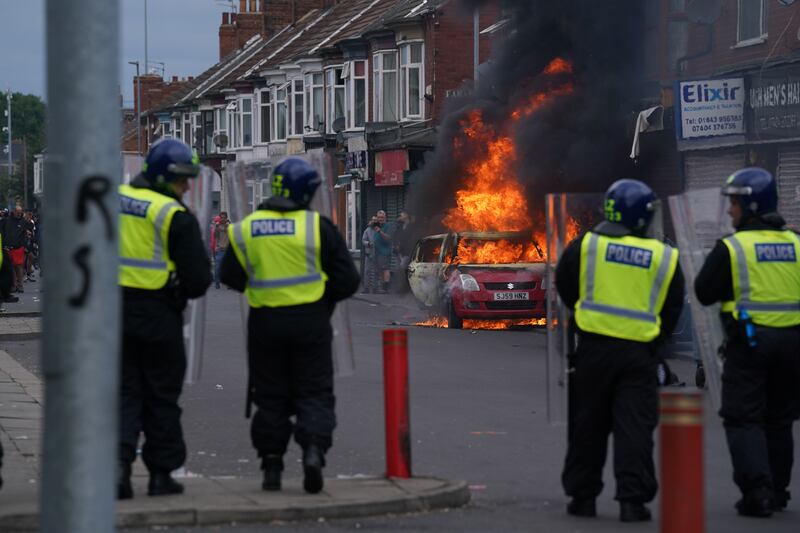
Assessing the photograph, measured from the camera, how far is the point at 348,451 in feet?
33.1

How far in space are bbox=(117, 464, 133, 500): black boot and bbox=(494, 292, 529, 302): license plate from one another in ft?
47.5

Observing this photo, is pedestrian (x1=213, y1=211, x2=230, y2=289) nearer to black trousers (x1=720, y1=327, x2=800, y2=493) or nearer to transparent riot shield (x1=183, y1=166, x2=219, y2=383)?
transparent riot shield (x1=183, y1=166, x2=219, y2=383)

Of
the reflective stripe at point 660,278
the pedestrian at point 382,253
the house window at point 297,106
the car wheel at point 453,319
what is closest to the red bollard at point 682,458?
the reflective stripe at point 660,278

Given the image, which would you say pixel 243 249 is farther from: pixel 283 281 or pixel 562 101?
pixel 562 101

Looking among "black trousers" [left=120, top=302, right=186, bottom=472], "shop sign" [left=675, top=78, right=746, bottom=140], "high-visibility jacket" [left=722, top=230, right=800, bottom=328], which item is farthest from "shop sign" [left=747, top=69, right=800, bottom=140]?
"black trousers" [left=120, top=302, right=186, bottom=472]

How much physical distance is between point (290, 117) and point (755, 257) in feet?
163

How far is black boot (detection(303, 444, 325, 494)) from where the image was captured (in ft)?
24.7

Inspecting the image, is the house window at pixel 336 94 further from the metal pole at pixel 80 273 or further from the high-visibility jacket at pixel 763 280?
the metal pole at pixel 80 273

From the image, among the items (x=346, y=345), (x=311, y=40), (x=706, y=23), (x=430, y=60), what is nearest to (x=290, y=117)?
(x=311, y=40)

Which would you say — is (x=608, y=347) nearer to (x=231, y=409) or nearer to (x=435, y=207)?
(x=231, y=409)

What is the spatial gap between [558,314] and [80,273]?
4.43 meters

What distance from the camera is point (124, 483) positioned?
7.37 metres

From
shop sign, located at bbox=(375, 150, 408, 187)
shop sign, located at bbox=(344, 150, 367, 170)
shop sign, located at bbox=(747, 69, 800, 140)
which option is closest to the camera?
shop sign, located at bbox=(747, 69, 800, 140)

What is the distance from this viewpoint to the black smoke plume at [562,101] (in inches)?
1053
